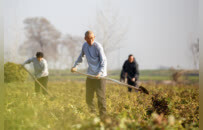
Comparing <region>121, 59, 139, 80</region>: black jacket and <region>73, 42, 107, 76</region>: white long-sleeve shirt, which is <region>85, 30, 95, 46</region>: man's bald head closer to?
<region>73, 42, 107, 76</region>: white long-sleeve shirt

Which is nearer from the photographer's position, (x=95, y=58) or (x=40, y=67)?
(x=95, y=58)

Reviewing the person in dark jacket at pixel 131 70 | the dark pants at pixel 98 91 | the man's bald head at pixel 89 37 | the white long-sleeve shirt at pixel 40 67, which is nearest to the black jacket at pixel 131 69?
the person in dark jacket at pixel 131 70

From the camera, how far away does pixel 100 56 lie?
4863 millimetres

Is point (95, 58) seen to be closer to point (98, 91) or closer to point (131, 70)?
point (98, 91)

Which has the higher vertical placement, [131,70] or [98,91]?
[131,70]

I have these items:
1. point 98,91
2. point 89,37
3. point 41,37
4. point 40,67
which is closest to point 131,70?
point 40,67

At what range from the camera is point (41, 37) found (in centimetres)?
2762

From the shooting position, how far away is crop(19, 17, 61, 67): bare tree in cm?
2603

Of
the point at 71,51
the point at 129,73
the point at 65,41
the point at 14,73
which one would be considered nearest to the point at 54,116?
the point at 129,73

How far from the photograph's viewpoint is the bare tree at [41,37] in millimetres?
26031

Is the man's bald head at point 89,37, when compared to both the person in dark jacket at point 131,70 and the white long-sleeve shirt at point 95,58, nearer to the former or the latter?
the white long-sleeve shirt at point 95,58

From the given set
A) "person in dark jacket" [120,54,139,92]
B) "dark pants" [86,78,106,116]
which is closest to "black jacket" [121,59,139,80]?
"person in dark jacket" [120,54,139,92]

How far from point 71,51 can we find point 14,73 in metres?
10.1

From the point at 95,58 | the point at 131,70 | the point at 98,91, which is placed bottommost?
the point at 98,91
